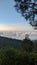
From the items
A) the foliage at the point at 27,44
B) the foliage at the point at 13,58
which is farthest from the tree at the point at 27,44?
the foliage at the point at 13,58

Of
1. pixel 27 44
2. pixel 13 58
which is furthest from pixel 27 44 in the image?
pixel 13 58

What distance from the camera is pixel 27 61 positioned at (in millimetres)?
10109

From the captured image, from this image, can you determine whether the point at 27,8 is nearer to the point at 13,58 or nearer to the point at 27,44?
the point at 13,58

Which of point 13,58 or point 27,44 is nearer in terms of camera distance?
point 13,58

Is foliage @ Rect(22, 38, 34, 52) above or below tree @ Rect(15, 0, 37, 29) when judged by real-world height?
below

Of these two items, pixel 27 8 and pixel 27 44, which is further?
pixel 27 44

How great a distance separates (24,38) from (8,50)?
5251 millimetres

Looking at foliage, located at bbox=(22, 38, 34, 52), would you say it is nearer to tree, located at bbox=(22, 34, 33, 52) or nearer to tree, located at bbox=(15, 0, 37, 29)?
tree, located at bbox=(22, 34, 33, 52)

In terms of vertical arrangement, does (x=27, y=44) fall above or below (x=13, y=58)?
below

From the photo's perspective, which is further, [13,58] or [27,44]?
[27,44]

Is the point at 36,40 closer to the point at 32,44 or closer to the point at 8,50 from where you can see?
the point at 32,44

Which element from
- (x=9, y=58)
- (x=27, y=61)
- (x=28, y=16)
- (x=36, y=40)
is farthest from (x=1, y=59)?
(x=36, y=40)

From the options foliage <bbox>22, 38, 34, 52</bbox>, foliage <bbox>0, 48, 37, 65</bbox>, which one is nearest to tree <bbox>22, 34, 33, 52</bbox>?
foliage <bbox>22, 38, 34, 52</bbox>

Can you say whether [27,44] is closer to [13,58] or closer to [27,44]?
[27,44]
